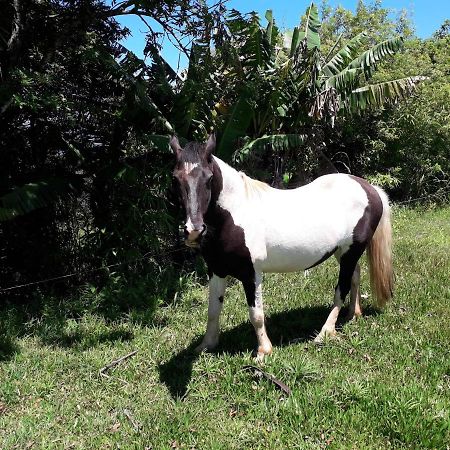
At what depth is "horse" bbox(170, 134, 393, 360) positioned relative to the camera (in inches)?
119

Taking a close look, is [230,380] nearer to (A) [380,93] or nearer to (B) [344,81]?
(B) [344,81]

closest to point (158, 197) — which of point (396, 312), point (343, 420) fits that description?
point (396, 312)

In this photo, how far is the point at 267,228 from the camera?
12.5 ft

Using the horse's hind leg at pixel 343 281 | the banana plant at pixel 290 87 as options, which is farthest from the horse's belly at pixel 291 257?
the banana plant at pixel 290 87

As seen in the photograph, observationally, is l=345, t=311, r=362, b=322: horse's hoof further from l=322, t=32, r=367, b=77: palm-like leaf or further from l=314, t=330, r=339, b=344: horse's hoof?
l=322, t=32, r=367, b=77: palm-like leaf

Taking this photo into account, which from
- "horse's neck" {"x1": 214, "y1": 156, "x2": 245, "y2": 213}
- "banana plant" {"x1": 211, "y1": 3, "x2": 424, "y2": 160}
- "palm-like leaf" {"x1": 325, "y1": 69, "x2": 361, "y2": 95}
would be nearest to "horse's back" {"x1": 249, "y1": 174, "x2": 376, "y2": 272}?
"horse's neck" {"x1": 214, "y1": 156, "x2": 245, "y2": 213}

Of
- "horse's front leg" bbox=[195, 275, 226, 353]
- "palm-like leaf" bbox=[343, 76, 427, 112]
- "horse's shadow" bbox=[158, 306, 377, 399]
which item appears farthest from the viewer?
"palm-like leaf" bbox=[343, 76, 427, 112]

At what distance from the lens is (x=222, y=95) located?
6.70m

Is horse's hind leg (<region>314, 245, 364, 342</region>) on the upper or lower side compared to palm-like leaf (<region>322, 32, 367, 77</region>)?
lower

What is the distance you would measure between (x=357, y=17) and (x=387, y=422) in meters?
17.4

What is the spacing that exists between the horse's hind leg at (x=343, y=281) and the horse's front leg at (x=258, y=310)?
2.07 feet

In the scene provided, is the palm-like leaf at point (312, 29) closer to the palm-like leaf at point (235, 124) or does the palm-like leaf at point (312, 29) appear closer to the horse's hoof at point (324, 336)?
the palm-like leaf at point (235, 124)

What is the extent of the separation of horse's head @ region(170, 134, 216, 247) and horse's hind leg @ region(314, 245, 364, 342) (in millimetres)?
1903

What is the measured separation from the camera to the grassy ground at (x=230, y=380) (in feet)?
9.82
